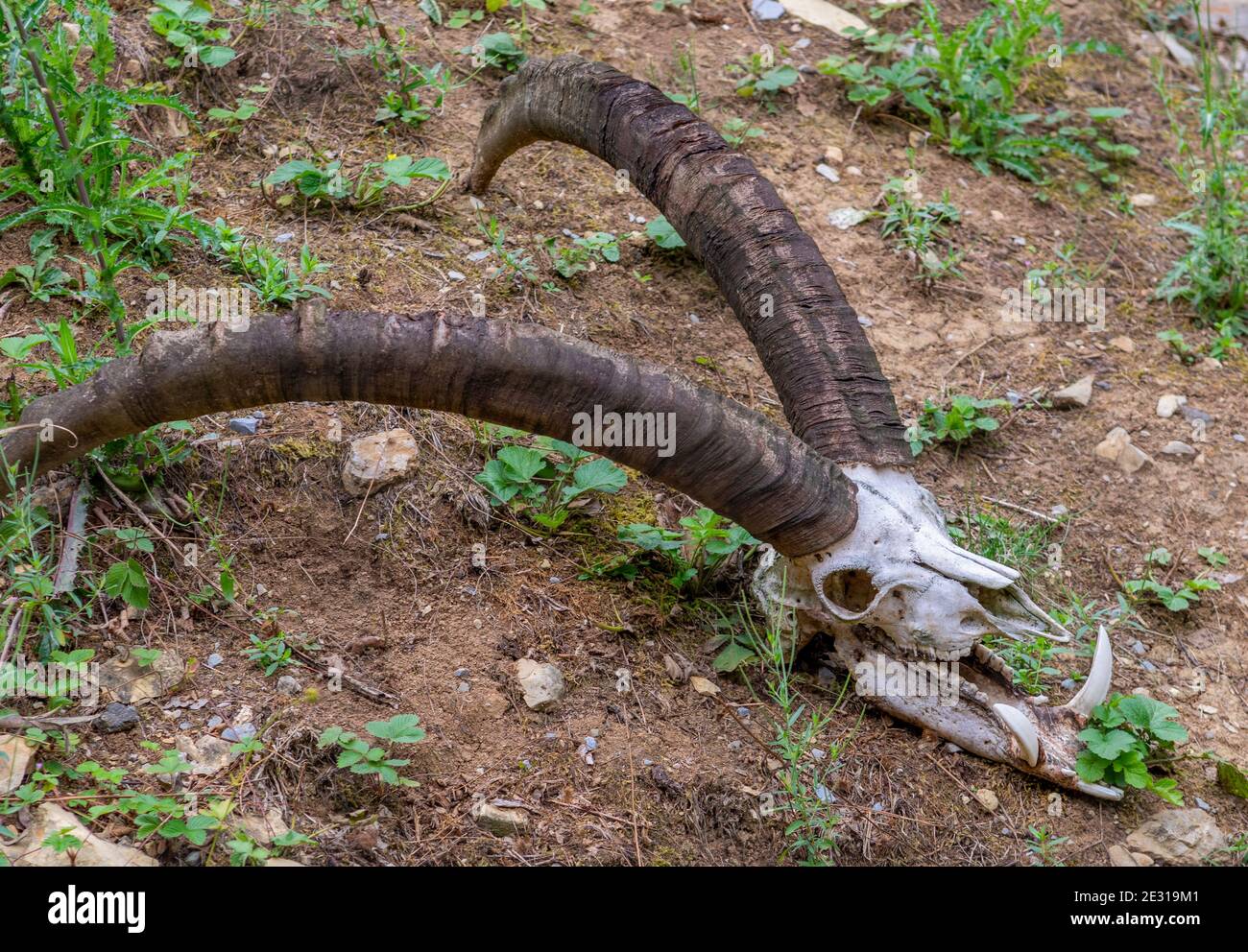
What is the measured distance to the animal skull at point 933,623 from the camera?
8.94 ft

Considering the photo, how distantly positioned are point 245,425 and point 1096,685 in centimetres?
228

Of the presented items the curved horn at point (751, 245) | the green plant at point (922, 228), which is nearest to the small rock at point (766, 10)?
the green plant at point (922, 228)

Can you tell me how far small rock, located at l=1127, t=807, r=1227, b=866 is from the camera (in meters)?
2.67

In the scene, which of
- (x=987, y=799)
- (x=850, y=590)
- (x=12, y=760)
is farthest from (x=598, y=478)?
(x=12, y=760)

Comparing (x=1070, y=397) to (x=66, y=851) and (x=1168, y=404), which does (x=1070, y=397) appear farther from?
(x=66, y=851)

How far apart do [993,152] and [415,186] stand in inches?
98.2

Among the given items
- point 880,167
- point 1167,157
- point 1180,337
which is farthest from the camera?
point 1167,157

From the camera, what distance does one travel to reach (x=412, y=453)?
120 inches

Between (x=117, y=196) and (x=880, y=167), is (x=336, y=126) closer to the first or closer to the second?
(x=117, y=196)

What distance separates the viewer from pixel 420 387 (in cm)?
244

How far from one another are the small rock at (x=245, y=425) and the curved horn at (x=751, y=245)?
4.43 feet

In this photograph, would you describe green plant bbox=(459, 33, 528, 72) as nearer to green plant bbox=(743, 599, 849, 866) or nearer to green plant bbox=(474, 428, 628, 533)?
green plant bbox=(474, 428, 628, 533)

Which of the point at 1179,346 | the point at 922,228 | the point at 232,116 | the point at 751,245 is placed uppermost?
the point at 751,245
